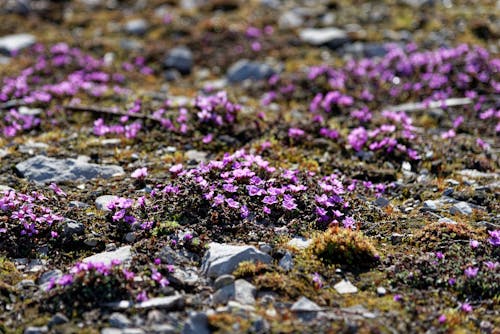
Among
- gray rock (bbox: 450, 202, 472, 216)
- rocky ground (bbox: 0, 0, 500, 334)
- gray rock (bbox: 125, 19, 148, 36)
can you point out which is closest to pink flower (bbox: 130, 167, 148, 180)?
rocky ground (bbox: 0, 0, 500, 334)

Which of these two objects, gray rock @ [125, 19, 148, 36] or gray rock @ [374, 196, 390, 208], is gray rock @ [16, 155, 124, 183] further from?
gray rock @ [125, 19, 148, 36]

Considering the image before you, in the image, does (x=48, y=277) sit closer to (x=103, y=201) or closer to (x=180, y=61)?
(x=103, y=201)

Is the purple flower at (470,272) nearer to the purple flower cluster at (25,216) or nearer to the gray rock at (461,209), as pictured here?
the gray rock at (461,209)

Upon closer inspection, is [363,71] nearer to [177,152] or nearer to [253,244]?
[177,152]

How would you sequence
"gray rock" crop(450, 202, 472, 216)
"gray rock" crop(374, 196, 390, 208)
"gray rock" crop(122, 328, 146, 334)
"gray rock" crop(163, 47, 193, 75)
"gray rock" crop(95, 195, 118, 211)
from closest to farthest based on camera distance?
1. "gray rock" crop(122, 328, 146, 334)
2. "gray rock" crop(95, 195, 118, 211)
3. "gray rock" crop(450, 202, 472, 216)
4. "gray rock" crop(374, 196, 390, 208)
5. "gray rock" crop(163, 47, 193, 75)

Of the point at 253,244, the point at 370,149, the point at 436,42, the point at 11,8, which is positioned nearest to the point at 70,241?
the point at 253,244

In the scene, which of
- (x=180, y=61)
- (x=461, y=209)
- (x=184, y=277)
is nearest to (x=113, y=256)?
(x=184, y=277)
